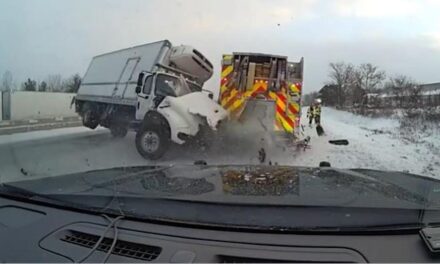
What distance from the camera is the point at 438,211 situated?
2.20 metres

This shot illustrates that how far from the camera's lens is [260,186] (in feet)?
8.99

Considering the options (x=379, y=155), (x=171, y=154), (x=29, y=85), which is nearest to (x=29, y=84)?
(x=29, y=85)

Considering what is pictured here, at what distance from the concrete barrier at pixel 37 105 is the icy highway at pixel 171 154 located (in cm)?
38

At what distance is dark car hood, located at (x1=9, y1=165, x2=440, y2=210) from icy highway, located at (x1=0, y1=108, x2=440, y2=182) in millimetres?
4038

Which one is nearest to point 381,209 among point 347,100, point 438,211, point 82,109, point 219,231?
point 438,211

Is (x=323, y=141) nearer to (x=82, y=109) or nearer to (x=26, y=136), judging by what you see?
(x=82, y=109)

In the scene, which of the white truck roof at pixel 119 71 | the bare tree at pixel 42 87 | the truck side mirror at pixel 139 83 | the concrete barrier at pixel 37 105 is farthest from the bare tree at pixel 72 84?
the truck side mirror at pixel 139 83

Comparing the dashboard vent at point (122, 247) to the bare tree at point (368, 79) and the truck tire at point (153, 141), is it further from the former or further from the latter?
the bare tree at point (368, 79)

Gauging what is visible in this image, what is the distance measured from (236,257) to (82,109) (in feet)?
33.0

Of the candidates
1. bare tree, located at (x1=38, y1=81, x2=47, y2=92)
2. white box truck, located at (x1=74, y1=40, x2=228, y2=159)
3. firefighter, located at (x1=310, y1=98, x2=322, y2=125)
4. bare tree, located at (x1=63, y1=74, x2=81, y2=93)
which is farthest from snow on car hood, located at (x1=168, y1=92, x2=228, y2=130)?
firefighter, located at (x1=310, y1=98, x2=322, y2=125)

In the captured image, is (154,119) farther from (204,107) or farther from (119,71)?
(119,71)

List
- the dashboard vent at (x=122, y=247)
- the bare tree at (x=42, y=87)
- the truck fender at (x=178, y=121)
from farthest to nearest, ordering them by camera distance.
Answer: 1. the truck fender at (x=178, y=121)
2. the bare tree at (x=42, y=87)
3. the dashboard vent at (x=122, y=247)

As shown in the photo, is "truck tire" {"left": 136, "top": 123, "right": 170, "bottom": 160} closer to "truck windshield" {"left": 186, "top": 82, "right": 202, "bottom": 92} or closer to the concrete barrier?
"truck windshield" {"left": 186, "top": 82, "right": 202, "bottom": 92}

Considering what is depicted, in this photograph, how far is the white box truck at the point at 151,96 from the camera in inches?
351
